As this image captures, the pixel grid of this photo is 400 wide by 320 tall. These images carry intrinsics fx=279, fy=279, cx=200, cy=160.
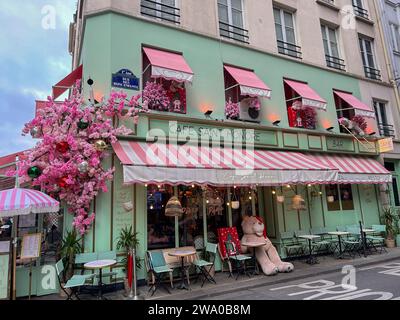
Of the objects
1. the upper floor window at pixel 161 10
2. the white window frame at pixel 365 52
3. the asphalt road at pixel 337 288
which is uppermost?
the white window frame at pixel 365 52

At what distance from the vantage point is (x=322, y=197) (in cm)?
1087

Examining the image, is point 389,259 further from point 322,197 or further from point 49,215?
point 49,215

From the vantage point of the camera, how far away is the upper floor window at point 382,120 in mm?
13742

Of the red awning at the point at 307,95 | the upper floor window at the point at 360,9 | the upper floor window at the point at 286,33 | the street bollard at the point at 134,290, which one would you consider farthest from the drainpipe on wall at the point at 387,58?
the street bollard at the point at 134,290

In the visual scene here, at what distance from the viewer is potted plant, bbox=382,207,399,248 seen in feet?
38.0

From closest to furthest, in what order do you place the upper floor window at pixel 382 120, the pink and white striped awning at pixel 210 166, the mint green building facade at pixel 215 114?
1. the pink and white striped awning at pixel 210 166
2. the mint green building facade at pixel 215 114
3. the upper floor window at pixel 382 120

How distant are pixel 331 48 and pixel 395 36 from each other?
549 cm

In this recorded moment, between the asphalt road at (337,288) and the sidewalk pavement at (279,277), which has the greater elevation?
the sidewalk pavement at (279,277)

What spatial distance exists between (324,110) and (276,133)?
2.63 m

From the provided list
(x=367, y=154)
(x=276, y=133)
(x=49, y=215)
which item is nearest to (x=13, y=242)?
(x=49, y=215)

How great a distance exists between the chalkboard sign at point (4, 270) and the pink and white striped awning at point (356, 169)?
391 inches

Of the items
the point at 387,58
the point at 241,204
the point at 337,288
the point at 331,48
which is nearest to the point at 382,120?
the point at 387,58

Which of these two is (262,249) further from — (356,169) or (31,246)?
(31,246)

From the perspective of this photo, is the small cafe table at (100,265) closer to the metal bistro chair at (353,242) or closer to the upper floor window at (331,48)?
the metal bistro chair at (353,242)
